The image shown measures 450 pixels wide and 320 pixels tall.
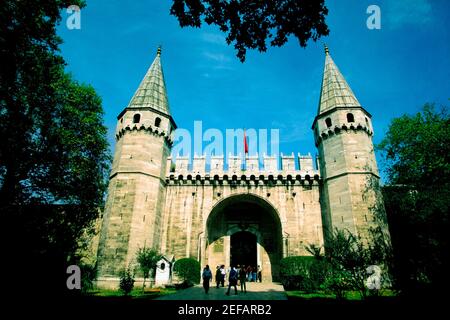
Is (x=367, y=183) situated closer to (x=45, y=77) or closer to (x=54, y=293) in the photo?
(x=54, y=293)

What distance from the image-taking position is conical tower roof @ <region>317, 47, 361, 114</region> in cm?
2058

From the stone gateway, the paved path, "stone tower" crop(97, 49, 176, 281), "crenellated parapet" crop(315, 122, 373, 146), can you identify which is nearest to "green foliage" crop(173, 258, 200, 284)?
the stone gateway

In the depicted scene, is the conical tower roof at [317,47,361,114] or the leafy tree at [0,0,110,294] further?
the conical tower roof at [317,47,361,114]

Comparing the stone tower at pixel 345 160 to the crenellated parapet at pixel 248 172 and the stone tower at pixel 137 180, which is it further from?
the stone tower at pixel 137 180

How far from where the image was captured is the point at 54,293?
721 cm

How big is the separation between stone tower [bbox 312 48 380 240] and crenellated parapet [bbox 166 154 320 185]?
142 cm

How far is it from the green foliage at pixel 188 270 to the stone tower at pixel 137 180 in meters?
2.22

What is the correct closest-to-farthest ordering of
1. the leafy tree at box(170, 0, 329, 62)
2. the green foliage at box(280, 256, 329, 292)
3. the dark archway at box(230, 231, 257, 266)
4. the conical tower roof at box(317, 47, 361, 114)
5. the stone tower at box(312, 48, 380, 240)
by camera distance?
the leafy tree at box(170, 0, 329, 62)
the green foliage at box(280, 256, 329, 292)
the stone tower at box(312, 48, 380, 240)
the conical tower roof at box(317, 47, 361, 114)
the dark archway at box(230, 231, 257, 266)

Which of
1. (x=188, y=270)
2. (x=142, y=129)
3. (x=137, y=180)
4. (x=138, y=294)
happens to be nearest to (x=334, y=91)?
(x=142, y=129)

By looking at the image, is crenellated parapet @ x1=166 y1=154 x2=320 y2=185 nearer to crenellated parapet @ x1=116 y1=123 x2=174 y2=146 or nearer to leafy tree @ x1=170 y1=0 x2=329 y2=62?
crenellated parapet @ x1=116 y1=123 x2=174 y2=146

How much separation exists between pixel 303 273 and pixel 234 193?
7827 mm

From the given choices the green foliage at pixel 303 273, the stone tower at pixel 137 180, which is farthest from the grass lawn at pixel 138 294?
the green foliage at pixel 303 273

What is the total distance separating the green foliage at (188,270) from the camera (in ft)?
56.9
